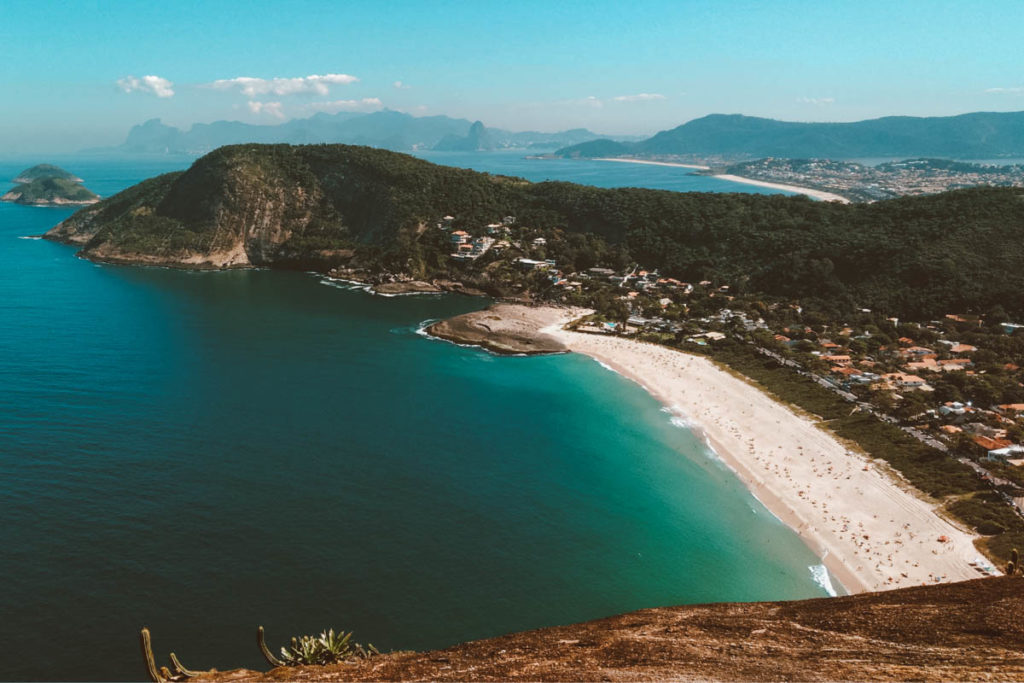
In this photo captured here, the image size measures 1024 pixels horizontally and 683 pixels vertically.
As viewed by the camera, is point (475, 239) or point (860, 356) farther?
point (475, 239)

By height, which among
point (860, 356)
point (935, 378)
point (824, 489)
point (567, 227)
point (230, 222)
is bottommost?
point (824, 489)

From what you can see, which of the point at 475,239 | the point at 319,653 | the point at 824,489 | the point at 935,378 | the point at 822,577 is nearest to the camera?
the point at 319,653

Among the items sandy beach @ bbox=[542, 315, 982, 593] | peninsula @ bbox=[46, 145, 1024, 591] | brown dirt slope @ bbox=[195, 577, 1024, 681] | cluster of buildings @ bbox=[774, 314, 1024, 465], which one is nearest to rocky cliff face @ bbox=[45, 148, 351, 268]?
peninsula @ bbox=[46, 145, 1024, 591]

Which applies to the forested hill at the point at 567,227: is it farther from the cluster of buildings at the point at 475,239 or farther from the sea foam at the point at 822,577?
the sea foam at the point at 822,577

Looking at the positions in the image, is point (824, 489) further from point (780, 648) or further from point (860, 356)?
point (780, 648)

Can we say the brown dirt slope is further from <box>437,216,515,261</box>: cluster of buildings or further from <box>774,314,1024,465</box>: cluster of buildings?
<box>437,216,515,261</box>: cluster of buildings

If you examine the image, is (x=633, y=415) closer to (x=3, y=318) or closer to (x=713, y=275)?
(x=713, y=275)

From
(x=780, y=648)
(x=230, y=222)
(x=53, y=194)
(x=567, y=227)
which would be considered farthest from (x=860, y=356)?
(x=53, y=194)
